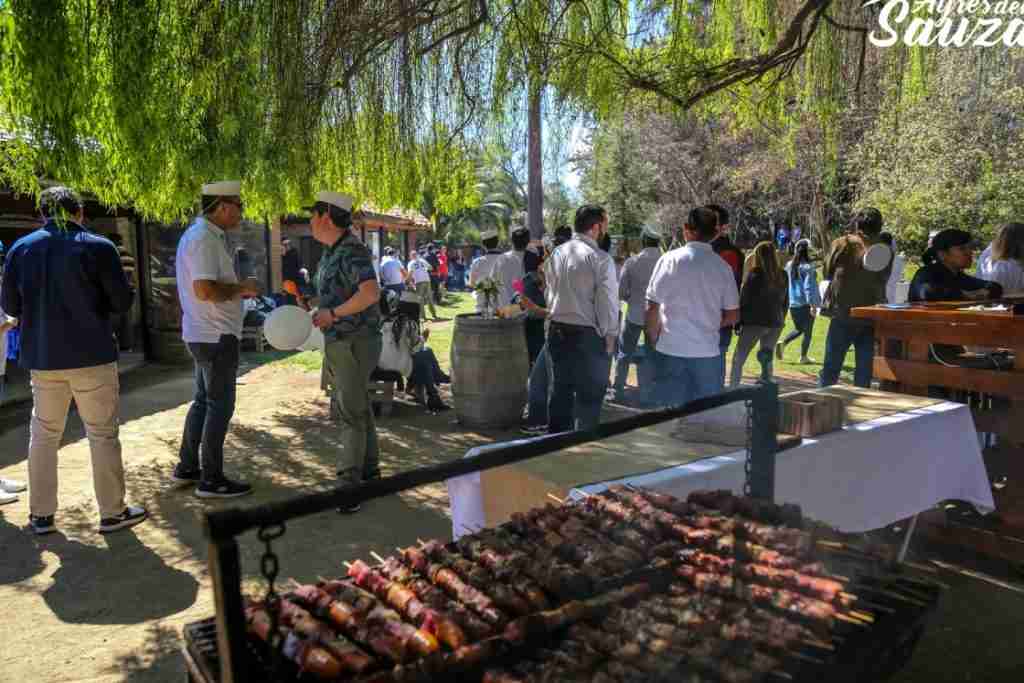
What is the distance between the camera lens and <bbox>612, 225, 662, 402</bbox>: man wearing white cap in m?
7.98

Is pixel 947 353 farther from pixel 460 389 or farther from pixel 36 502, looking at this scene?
pixel 36 502

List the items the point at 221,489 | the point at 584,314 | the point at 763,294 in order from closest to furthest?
the point at 221,489
the point at 584,314
the point at 763,294

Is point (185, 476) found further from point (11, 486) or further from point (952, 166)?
point (952, 166)

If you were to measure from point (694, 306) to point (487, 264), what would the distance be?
392cm

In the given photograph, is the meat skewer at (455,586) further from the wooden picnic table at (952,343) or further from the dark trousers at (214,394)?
the wooden picnic table at (952,343)

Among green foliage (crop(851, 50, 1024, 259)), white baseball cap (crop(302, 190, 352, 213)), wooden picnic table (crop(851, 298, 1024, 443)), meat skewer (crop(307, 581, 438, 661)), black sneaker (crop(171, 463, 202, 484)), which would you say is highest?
green foliage (crop(851, 50, 1024, 259))

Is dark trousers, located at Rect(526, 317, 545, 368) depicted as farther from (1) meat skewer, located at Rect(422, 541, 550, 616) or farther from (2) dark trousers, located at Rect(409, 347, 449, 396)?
(1) meat skewer, located at Rect(422, 541, 550, 616)

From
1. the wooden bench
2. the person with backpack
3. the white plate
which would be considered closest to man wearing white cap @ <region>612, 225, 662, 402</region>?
the person with backpack

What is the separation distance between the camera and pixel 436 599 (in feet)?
7.02

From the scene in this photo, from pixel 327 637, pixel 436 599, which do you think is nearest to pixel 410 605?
pixel 436 599

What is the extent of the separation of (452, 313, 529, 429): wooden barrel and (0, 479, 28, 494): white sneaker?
363cm

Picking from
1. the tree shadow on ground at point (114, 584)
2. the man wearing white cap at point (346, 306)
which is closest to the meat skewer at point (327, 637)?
the tree shadow on ground at point (114, 584)

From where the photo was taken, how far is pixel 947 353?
4777 mm

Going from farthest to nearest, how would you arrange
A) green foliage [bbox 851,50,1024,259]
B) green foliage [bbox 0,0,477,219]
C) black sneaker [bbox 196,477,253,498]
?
green foliage [bbox 851,50,1024,259] → black sneaker [bbox 196,477,253,498] → green foliage [bbox 0,0,477,219]
